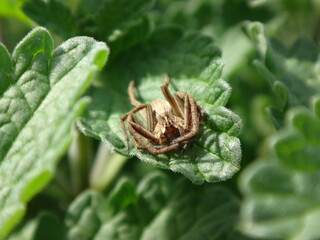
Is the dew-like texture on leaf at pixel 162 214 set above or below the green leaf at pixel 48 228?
below

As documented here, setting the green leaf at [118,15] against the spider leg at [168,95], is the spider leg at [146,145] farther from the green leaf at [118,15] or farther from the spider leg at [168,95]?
the green leaf at [118,15]

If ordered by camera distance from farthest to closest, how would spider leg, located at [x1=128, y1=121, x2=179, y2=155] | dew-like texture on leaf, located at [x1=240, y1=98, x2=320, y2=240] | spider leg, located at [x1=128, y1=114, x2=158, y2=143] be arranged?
spider leg, located at [x1=128, y1=114, x2=158, y2=143] < spider leg, located at [x1=128, y1=121, x2=179, y2=155] < dew-like texture on leaf, located at [x1=240, y1=98, x2=320, y2=240]

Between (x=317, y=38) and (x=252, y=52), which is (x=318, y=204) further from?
(x=317, y=38)

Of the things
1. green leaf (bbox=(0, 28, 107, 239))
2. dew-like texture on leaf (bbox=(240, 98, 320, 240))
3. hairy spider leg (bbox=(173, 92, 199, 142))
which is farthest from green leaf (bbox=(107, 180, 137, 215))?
dew-like texture on leaf (bbox=(240, 98, 320, 240))

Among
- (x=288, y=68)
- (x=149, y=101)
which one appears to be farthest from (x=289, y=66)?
(x=149, y=101)

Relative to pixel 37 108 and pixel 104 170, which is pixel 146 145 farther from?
pixel 104 170

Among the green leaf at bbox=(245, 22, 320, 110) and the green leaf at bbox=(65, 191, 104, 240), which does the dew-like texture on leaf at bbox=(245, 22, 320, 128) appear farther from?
the green leaf at bbox=(65, 191, 104, 240)

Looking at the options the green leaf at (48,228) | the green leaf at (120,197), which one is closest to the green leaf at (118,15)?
the green leaf at (120,197)

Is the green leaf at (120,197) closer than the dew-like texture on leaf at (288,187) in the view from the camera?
No
